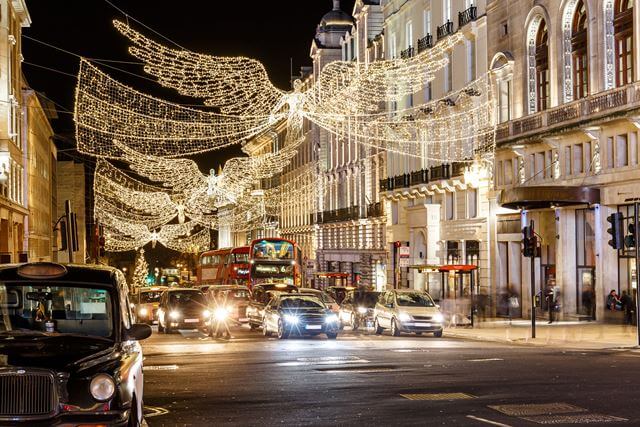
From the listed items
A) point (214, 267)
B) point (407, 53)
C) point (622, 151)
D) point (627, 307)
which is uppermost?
point (407, 53)

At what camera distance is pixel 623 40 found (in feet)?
126

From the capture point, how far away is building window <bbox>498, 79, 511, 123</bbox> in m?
48.6

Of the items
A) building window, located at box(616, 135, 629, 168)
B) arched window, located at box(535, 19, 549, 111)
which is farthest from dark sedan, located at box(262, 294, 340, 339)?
arched window, located at box(535, 19, 549, 111)

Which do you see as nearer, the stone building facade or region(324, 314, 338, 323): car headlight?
region(324, 314, 338, 323): car headlight

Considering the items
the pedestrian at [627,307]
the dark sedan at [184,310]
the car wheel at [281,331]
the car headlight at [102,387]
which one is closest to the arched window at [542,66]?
the pedestrian at [627,307]

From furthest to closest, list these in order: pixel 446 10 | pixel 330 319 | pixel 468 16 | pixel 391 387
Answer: pixel 446 10 → pixel 468 16 → pixel 330 319 → pixel 391 387

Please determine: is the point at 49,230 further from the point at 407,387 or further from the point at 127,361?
the point at 127,361

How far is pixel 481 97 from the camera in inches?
2018

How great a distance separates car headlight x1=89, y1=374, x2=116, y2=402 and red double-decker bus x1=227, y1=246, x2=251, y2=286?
1790 inches

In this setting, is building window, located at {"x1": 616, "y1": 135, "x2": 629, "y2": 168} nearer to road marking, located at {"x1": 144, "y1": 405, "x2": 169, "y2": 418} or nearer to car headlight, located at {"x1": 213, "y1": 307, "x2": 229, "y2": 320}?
car headlight, located at {"x1": 213, "y1": 307, "x2": 229, "y2": 320}

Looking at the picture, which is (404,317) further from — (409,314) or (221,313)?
(221,313)

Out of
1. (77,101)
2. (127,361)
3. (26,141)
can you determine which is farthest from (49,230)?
(127,361)

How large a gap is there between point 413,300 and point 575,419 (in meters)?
23.2

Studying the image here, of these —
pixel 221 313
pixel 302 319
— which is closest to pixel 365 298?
pixel 302 319
